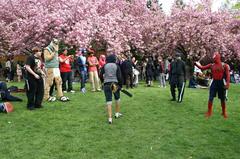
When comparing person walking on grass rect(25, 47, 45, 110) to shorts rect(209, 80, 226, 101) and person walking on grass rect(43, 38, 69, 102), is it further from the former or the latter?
shorts rect(209, 80, 226, 101)

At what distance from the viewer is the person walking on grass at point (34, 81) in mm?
11375

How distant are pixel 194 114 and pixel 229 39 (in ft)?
71.2

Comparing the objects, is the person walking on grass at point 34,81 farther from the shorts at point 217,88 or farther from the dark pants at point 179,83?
the shorts at point 217,88

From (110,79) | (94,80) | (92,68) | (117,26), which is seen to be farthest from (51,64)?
(117,26)

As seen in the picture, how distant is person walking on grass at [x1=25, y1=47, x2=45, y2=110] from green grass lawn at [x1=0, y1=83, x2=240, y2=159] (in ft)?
1.17

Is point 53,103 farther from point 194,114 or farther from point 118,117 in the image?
point 194,114

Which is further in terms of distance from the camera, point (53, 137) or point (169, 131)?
point (169, 131)

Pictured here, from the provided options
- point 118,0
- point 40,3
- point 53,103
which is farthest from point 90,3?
point 53,103

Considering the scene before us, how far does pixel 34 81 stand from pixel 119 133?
3694 mm

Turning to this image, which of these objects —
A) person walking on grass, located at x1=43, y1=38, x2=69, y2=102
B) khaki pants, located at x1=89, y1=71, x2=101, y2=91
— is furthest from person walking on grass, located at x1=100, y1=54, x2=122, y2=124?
khaki pants, located at x1=89, y1=71, x2=101, y2=91

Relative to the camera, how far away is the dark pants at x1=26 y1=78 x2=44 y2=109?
11469 mm

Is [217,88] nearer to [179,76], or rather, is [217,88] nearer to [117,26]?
[179,76]

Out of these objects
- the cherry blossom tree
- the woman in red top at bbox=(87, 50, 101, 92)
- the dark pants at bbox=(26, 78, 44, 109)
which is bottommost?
the dark pants at bbox=(26, 78, 44, 109)

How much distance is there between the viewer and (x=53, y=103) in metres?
12.8
